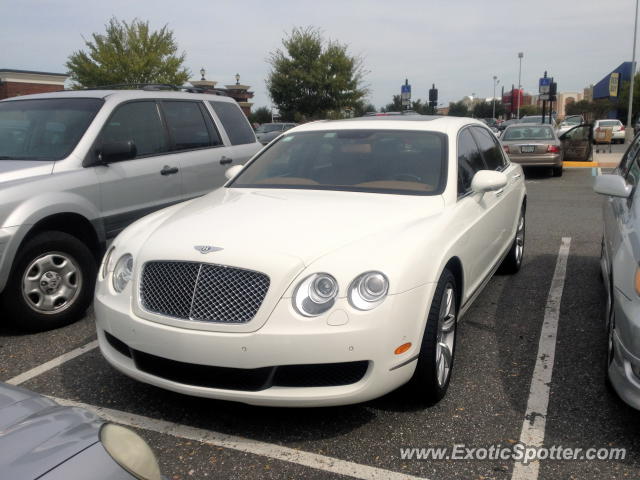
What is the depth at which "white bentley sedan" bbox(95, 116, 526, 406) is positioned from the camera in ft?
9.52

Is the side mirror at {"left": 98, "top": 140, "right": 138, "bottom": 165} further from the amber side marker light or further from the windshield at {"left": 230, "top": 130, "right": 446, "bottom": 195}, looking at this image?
the amber side marker light

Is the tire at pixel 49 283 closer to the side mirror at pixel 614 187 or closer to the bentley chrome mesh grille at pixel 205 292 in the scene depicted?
the bentley chrome mesh grille at pixel 205 292

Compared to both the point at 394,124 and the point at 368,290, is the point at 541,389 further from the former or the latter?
the point at 394,124

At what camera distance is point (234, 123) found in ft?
23.2

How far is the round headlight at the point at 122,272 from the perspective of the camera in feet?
11.0

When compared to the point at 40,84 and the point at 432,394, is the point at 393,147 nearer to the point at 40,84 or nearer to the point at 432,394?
the point at 432,394

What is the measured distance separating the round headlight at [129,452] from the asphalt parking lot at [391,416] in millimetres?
1095

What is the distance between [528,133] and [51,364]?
14.9m

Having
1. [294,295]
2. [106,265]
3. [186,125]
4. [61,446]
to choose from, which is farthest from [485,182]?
[186,125]

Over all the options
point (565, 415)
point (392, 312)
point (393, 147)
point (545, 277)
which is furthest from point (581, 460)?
point (545, 277)

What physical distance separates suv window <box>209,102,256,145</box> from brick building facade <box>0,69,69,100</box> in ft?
92.3

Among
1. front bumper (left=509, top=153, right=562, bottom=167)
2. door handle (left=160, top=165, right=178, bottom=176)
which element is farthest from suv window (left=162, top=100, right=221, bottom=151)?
front bumper (left=509, top=153, right=562, bottom=167)

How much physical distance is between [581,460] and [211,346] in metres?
1.82

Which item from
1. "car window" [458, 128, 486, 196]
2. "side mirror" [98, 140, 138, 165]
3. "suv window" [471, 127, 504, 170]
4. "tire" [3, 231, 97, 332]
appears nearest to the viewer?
"car window" [458, 128, 486, 196]
